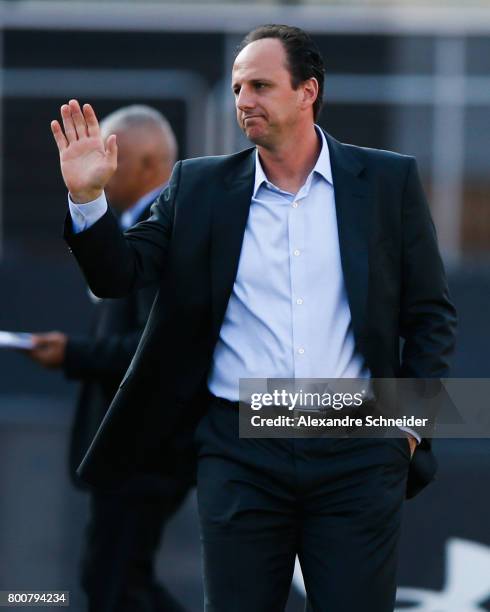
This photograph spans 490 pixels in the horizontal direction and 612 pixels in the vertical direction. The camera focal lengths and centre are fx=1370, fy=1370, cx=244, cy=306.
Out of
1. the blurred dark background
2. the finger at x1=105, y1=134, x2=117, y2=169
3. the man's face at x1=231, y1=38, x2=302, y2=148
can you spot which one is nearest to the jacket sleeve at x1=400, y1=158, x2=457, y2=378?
the man's face at x1=231, y1=38, x2=302, y2=148

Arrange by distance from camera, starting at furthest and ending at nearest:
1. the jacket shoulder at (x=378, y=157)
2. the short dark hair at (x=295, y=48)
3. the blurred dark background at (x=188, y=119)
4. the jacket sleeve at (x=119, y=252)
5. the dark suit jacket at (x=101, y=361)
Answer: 1. the blurred dark background at (x=188, y=119)
2. the dark suit jacket at (x=101, y=361)
3. the jacket shoulder at (x=378, y=157)
4. the short dark hair at (x=295, y=48)
5. the jacket sleeve at (x=119, y=252)

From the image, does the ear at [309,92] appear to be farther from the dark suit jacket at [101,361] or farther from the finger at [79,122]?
the dark suit jacket at [101,361]

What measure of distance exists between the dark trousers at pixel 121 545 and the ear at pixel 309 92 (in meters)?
1.60

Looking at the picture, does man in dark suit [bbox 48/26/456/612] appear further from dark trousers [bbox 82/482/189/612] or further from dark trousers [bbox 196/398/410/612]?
dark trousers [bbox 82/482/189/612]

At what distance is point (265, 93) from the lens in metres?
3.55

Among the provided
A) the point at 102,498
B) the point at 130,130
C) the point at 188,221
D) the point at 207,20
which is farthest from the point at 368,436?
the point at 207,20

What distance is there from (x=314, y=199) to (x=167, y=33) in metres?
9.09

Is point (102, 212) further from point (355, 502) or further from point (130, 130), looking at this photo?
point (130, 130)

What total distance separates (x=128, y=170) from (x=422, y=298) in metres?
1.69

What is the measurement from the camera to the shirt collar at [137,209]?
477cm

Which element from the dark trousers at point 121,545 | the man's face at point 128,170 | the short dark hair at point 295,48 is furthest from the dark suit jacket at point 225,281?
the man's face at point 128,170

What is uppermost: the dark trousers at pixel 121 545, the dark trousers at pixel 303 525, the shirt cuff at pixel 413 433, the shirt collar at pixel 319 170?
the shirt collar at pixel 319 170

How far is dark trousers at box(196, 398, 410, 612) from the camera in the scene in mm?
3428

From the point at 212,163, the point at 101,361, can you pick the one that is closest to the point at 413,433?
the point at 212,163
